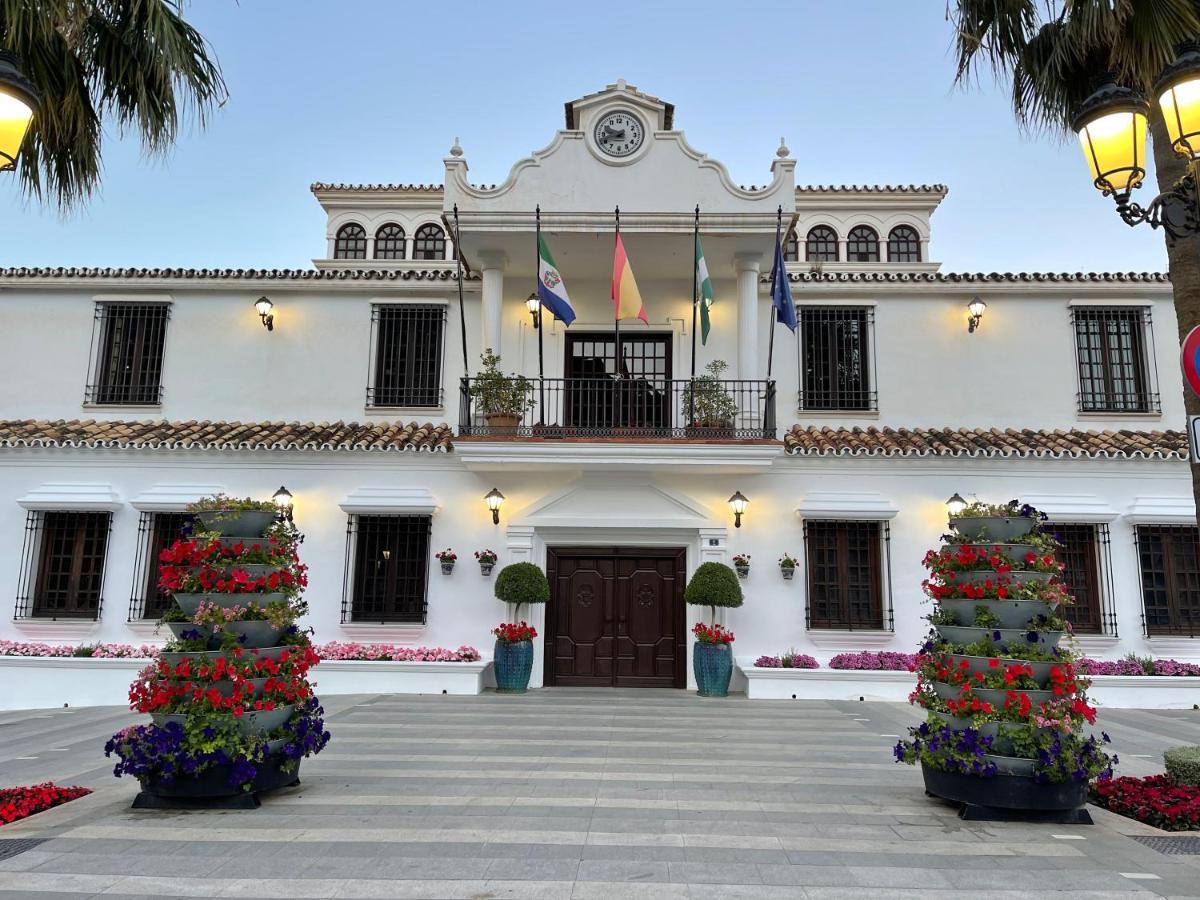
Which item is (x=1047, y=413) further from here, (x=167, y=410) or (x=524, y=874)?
(x=167, y=410)

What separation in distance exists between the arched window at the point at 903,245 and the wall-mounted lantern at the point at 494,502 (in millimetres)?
15040

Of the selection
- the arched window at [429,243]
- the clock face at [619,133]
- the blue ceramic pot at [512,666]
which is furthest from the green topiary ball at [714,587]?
the arched window at [429,243]

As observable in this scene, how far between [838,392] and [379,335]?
26.7 feet

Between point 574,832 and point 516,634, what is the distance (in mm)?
6751

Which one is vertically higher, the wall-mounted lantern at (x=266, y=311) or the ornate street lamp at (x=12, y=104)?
the wall-mounted lantern at (x=266, y=311)

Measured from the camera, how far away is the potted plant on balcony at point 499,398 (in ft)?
41.0

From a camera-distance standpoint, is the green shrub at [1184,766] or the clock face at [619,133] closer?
the green shrub at [1184,766]

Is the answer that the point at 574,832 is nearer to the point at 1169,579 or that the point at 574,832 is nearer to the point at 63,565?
the point at 63,565

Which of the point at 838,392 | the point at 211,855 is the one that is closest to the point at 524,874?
the point at 211,855

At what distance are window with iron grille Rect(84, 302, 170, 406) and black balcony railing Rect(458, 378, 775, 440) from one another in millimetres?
5814

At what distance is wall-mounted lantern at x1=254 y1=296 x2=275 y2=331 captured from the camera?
1387 centimetres

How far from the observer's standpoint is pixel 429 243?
2359 cm

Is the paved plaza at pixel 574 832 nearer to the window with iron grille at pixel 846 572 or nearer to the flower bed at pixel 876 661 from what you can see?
the flower bed at pixel 876 661

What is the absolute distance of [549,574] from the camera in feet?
42.8
